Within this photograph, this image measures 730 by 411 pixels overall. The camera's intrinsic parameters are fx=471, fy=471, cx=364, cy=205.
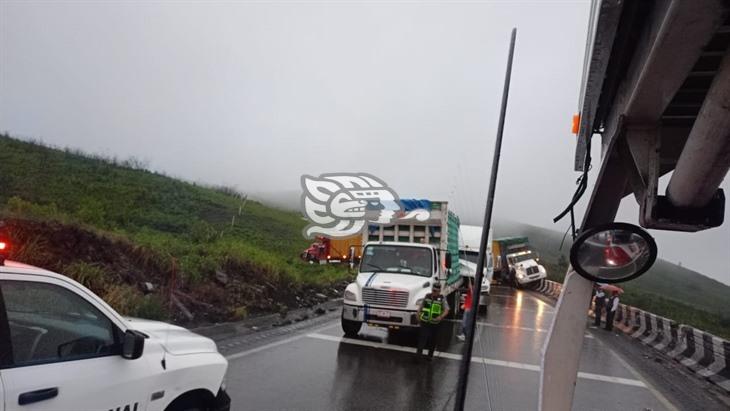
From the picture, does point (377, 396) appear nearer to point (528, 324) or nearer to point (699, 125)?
point (699, 125)

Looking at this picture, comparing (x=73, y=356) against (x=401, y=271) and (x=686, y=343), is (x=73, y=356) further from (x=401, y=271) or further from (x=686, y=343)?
(x=686, y=343)

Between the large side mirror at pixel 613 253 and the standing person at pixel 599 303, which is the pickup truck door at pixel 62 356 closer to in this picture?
the large side mirror at pixel 613 253

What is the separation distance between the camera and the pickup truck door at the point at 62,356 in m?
2.36

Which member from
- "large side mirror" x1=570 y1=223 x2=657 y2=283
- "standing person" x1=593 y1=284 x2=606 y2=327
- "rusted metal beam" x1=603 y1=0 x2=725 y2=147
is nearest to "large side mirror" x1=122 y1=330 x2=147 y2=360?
"large side mirror" x1=570 y1=223 x2=657 y2=283

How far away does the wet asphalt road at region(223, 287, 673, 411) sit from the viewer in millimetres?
6047

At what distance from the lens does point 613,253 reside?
2.10 meters

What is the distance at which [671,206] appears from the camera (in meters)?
1.83

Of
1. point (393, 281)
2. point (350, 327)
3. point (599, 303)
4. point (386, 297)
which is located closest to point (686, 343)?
point (599, 303)

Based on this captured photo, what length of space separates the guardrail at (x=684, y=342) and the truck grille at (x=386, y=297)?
591 cm

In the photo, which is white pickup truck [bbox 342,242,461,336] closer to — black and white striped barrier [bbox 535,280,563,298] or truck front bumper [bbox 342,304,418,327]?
truck front bumper [bbox 342,304,418,327]

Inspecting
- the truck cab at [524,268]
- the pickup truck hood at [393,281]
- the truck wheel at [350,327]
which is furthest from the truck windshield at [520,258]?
the truck wheel at [350,327]

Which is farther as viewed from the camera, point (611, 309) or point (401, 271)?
point (611, 309)

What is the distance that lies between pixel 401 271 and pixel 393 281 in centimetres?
78

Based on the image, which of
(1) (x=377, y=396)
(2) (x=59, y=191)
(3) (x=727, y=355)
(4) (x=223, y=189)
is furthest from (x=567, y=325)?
(4) (x=223, y=189)
